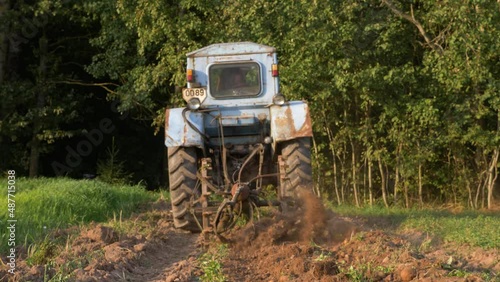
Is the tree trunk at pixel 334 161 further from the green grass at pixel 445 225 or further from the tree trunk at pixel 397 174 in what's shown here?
the green grass at pixel 445 225

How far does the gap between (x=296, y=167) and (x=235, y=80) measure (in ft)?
5.61

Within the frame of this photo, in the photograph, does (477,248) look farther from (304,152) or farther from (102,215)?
(102,215)

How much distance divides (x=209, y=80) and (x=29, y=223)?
3.00 m

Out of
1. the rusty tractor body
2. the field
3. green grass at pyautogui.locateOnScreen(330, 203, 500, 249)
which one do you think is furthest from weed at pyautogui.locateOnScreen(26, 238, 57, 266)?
green grass at pyautogui.locateOnScreen(330, 203, 500, 249)

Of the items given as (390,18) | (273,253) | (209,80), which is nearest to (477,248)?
(273,253)

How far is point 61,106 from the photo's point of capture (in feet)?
72.5

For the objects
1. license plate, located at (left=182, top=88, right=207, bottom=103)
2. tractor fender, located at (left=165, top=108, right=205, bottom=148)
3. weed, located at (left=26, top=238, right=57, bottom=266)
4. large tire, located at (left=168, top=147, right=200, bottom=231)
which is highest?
license plate, located at (left=182, top=88, right=207, bottom=103)

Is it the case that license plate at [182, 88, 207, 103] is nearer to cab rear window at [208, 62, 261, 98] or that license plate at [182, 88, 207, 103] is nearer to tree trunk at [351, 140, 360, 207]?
cab rear window at [208, 62, 261, 98]

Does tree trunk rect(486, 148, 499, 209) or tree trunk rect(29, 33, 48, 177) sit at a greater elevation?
tree trunk rect(29, 33, 48, 177)

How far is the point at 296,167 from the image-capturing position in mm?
10750

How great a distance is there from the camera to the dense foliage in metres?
15.8

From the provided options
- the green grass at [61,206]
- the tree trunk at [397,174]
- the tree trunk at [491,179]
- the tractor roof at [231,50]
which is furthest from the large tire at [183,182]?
the tree trunk at [491,179]

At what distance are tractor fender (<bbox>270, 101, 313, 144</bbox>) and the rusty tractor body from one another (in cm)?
1

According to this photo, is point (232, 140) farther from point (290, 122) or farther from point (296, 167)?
point (296, 167)
